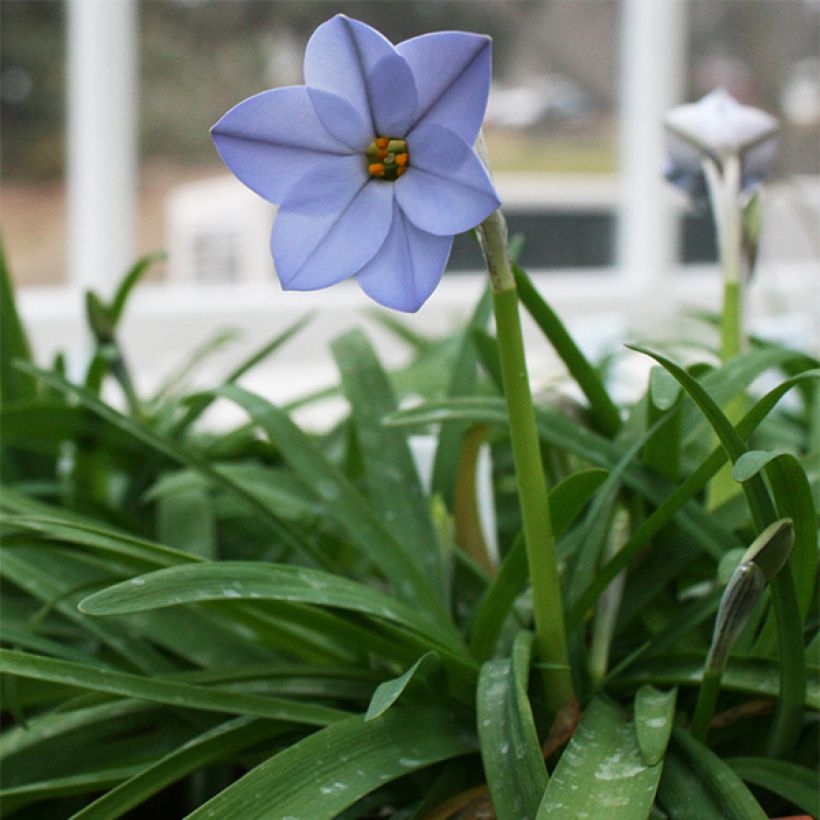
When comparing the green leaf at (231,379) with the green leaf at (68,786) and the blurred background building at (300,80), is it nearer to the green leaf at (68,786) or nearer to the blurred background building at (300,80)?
the green leaf at (68,786)

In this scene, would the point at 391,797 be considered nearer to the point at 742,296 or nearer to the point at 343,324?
the point at 742,296

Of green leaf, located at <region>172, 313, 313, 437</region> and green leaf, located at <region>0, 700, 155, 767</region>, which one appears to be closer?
green leaf, located at <region>0, 700, 155, 767</region>

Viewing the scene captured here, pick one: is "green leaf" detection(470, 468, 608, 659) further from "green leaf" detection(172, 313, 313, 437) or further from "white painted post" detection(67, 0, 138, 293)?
"white painted post" detection(67, 0, 138, 293)

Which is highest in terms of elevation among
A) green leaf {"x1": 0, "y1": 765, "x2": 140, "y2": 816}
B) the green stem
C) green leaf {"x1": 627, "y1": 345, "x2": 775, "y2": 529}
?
the green stem

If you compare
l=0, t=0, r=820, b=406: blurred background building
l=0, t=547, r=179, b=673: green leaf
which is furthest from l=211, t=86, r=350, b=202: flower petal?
l=0, t=0, r=820, b=406: blurred background building

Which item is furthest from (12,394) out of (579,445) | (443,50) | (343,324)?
(343,324)
